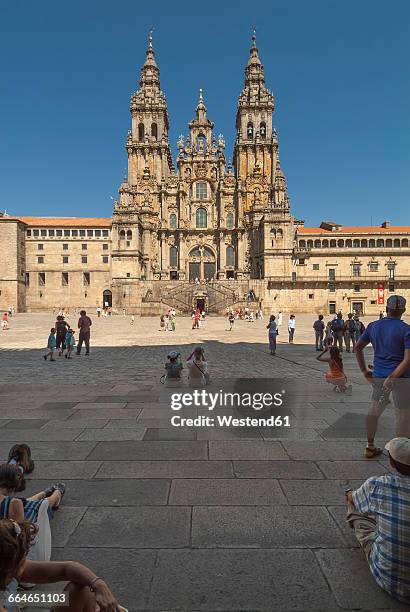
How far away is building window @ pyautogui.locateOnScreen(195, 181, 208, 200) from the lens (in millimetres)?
66438

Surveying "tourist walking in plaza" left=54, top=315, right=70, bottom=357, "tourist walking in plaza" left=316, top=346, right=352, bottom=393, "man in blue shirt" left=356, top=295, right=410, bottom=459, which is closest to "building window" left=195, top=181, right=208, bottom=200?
"tourist walking in plaza" left=54, top=315, right=70, bottom=357

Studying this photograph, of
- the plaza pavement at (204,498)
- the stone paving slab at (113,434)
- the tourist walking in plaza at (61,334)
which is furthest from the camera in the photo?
the tourist walking in plaza at (61,334)

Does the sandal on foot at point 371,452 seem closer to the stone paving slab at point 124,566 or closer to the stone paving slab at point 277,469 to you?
the stone paving slab at point 277,469

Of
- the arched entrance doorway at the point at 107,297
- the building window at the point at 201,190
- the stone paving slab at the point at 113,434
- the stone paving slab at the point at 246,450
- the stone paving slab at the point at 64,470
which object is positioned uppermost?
the building window at the point at 201,190

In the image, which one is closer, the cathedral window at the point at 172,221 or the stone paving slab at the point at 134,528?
the stone paving slab at the point at 134,528

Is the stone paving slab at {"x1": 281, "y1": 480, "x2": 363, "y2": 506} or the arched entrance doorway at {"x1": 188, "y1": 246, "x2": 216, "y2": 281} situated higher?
the arched entrance doorway at {"x1": 188, "y1": 246, "x2": 216, "y2": 281}

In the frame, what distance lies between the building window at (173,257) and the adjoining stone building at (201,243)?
160mm

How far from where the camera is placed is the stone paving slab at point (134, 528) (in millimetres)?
3309

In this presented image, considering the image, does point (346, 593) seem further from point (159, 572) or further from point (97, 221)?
point (97, 221)

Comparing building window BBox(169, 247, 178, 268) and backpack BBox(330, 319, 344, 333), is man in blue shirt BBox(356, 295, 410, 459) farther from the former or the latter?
building window BBox(169, 247, 178, 268)

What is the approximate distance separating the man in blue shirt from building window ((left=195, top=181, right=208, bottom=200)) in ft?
210

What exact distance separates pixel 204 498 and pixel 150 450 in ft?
5.05

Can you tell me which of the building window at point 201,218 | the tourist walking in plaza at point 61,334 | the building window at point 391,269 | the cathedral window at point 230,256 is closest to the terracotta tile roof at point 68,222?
the building window at point 201,218

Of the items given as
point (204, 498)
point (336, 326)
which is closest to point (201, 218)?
point (336, 326)
